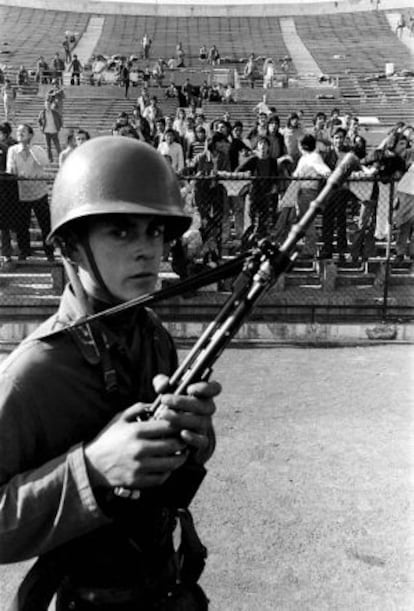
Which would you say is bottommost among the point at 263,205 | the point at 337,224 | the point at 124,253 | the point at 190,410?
the point at 337,224

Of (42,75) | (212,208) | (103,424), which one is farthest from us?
(42,75)

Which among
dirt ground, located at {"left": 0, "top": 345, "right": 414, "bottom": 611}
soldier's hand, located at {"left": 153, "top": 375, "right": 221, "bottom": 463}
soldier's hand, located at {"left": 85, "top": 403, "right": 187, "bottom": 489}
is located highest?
soldier's hand, located at {"left": 153, "top": 375, "right": 221, "bottom": 463}

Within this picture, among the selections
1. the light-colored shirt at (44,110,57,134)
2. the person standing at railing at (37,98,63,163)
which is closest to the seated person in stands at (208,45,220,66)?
the person standing at railing at (37,98,63,163)

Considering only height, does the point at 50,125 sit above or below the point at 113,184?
below

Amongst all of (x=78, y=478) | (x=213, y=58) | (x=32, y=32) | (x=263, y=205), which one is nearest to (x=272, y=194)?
(x=263, y=205)

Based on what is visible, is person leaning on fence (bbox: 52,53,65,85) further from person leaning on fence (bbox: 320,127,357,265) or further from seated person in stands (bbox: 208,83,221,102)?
person leaning on fence (bbox: 320,127,357,265)

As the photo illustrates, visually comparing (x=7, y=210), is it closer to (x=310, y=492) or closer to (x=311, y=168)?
(x=311, y=168)

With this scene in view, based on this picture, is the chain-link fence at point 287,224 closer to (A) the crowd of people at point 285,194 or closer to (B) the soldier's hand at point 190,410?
(A) the crowd of people at point 285,194

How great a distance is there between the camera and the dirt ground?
3.49 metres

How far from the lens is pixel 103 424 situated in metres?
1.66

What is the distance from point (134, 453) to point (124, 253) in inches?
19.4

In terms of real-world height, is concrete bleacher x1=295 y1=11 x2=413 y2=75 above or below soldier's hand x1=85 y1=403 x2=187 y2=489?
above

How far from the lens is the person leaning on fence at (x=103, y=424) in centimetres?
146

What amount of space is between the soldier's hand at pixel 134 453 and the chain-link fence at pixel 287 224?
6.55 m
